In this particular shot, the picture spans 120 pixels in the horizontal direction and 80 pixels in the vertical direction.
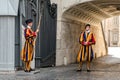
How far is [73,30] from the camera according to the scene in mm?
19188

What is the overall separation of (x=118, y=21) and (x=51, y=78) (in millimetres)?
51830

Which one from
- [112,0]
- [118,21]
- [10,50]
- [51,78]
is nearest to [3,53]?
[10,50]

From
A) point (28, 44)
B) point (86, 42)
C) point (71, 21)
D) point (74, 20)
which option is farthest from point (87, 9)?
point (28, 44)

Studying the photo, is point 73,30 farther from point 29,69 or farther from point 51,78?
point 51,78

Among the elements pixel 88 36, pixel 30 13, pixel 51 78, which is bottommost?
pixel 51 78

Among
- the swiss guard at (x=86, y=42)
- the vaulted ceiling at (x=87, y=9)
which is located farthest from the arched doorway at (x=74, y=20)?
the swiss guard at (x=86, y=42)

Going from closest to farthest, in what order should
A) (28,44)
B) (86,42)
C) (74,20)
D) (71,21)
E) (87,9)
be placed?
(28,44)
(86,42)
(71,21)
(74,20)
(87,9)

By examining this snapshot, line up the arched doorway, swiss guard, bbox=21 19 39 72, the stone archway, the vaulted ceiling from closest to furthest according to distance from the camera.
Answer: swiss guard, bbox=21 19 39 72, the stone archway, the arched doorway, the vaulted ceiling

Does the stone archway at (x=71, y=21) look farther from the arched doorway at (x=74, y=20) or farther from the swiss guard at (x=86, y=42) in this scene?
the swiss guard at (x=86, y=42)

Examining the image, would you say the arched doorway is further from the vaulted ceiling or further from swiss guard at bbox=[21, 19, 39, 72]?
swiss guard at bbox=[21, 19, 39, 72]

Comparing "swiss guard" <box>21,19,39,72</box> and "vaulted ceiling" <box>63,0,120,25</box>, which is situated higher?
"vaulted ceiling" <box>63,0,120,25</box>

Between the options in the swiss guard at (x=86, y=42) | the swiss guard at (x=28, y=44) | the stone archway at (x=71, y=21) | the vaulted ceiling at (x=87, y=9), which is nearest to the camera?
the swiss guard at (x=28, y=44)

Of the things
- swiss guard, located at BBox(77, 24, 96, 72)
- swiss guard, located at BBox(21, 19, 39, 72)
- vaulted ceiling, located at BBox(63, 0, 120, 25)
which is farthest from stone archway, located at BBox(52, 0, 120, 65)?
swiss guard, located at BBox(21, 19, 39, 72)

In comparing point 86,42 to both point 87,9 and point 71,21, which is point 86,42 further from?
point 87,9
